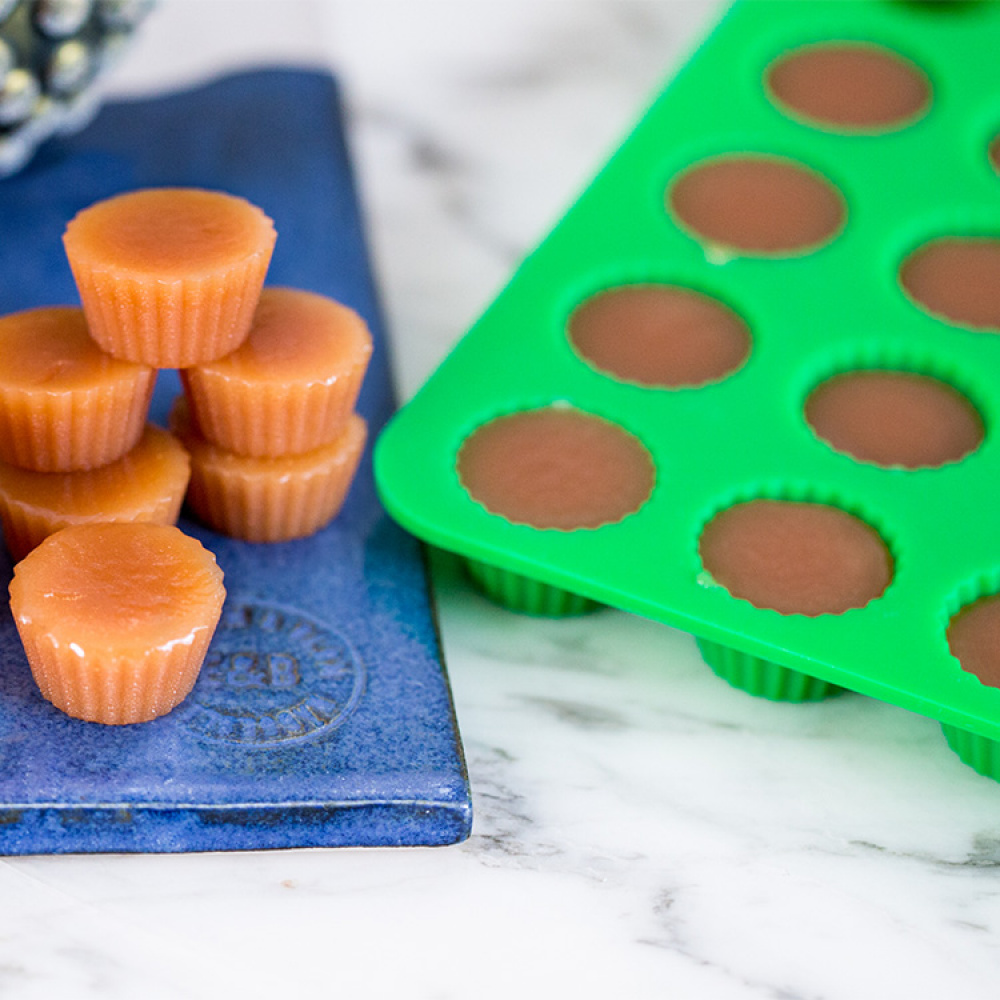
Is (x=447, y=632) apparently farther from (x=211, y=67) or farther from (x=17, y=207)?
(x=211, y=67)

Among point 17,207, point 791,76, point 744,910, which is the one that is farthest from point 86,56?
point 744,910

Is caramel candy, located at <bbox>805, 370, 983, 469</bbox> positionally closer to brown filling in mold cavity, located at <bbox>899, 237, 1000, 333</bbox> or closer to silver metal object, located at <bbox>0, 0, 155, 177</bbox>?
brown filling in mold cavity, located at <bbox>899, 237, 1000, 333</bbox>

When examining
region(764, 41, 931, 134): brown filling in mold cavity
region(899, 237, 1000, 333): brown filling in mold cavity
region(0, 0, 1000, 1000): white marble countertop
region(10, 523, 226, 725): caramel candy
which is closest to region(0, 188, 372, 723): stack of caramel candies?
region(10, 523, 226, 725): caramel candy

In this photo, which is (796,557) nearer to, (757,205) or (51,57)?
(757,205)

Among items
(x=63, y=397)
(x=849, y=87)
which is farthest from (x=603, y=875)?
(x=849, y=87)

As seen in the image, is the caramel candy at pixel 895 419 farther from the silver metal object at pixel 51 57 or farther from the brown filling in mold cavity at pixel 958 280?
the silver metal object at pixel 51 57

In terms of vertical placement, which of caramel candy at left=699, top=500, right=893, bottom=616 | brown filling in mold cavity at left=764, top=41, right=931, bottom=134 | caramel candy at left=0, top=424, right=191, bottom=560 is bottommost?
caramel candy at left=699, top=500, right=893, bottom=616

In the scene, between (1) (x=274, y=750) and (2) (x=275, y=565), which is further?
(2) (x=275, y=565)

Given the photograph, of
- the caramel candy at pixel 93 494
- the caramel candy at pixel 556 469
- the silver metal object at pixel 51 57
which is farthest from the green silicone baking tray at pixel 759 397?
the silver metal object at pixel 51 57
